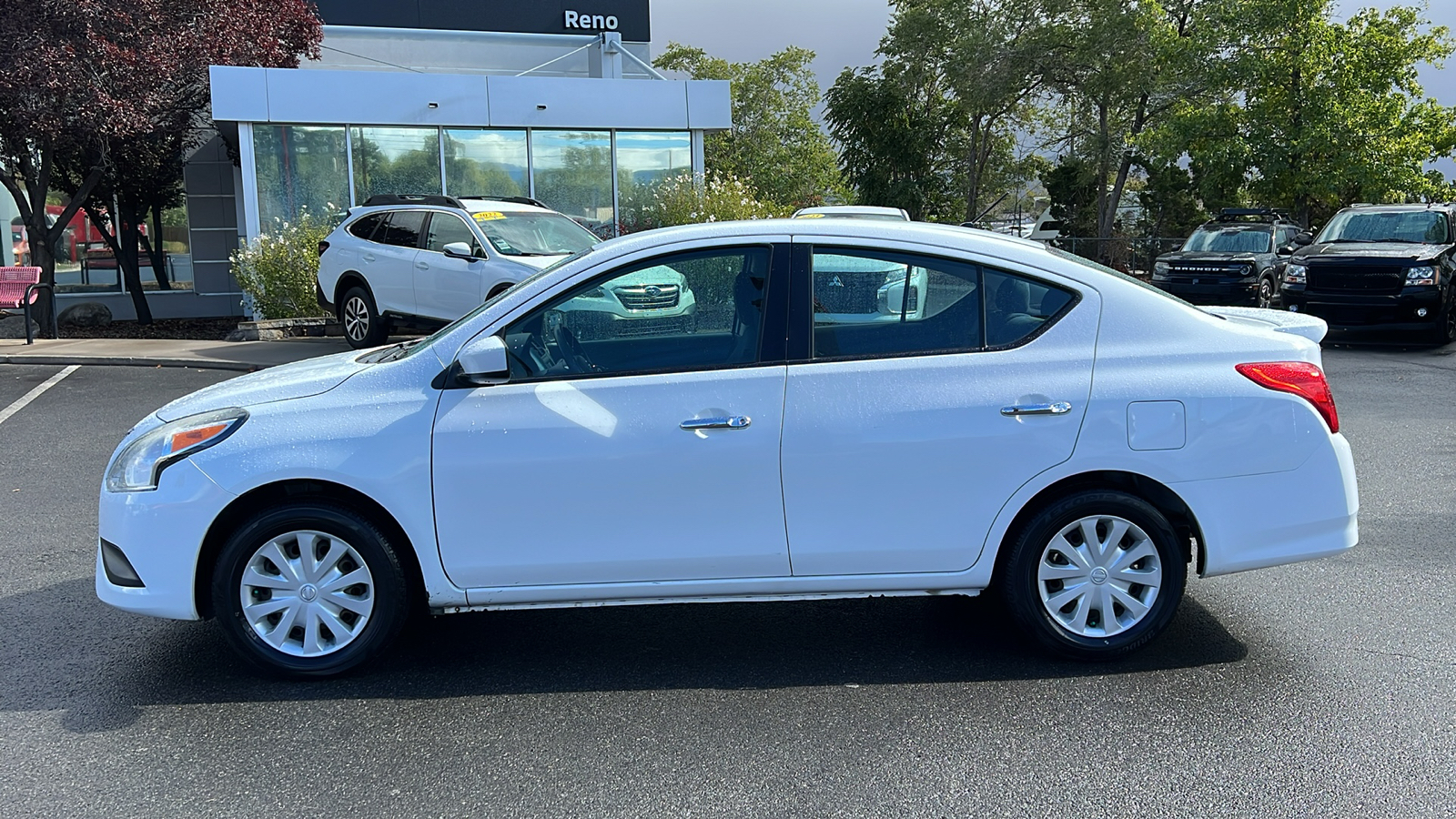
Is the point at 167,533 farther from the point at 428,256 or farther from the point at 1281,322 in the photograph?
the point at 428,256

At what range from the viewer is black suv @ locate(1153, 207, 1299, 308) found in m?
19.5

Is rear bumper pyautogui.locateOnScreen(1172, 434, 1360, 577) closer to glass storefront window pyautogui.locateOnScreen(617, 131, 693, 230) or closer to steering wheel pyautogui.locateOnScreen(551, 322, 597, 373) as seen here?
steering wheel pyautogui.locateOnScreen(551, 322, 597, 373)

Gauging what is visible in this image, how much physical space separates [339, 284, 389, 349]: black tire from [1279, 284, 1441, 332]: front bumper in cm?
1246

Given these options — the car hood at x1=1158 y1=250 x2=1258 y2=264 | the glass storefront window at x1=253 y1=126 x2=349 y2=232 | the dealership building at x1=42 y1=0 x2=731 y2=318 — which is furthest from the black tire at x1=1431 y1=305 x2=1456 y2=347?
the glass storefront window at x1=253 y1=126 x2=349 y2=232

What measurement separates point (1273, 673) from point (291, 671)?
3.76 meters

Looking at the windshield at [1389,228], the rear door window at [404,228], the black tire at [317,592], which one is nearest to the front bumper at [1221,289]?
the windshield at [1389,228]

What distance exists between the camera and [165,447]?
4.43 meters

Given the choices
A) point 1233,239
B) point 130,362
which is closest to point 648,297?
point 130,362

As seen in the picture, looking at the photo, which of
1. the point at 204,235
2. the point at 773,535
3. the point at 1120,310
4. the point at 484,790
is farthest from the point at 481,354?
the point at 204,235

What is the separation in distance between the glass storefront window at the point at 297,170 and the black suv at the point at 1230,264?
14.3 metres

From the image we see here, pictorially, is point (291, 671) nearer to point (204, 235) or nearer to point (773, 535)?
point (773, 535)

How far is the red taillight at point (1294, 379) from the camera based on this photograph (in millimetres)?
4469

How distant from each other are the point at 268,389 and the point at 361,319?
10750 mm

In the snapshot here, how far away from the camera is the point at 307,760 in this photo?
3848 millimetres
